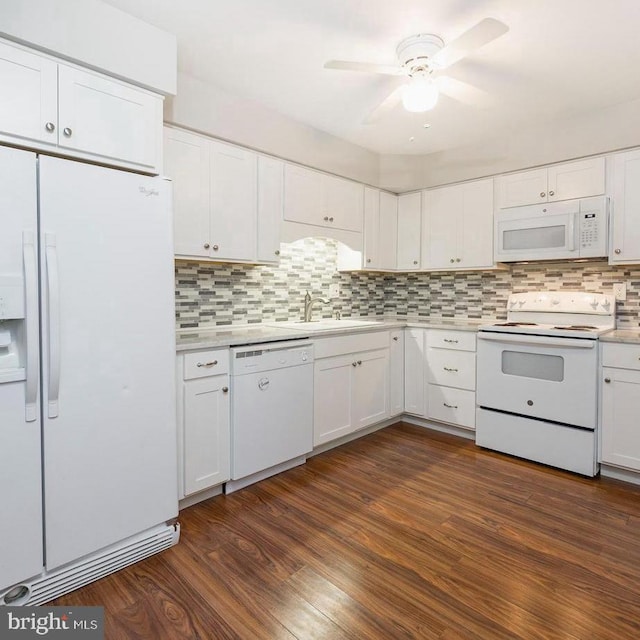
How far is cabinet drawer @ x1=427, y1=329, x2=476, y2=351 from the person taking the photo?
3268mm

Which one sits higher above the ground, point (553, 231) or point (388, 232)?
point (388, 232)

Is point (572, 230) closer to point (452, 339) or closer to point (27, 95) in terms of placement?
point (452, 339)

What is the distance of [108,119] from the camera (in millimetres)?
1808

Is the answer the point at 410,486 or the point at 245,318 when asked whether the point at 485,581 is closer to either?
the point at 410,486

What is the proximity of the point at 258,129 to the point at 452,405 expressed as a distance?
8.22 feet

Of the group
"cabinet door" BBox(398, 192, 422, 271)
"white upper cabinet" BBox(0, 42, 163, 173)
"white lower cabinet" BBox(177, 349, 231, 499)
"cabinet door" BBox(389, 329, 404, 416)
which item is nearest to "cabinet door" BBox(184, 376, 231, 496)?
"white lower cabinet" BBox(177, 349, 231, 499)

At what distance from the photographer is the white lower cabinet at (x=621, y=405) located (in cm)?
253

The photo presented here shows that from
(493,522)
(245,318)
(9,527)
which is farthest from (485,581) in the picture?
(245,318)

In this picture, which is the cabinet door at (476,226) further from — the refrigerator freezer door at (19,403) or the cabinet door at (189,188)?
the refrigerator freezer door at (19,403)

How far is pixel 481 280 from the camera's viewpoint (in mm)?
3783

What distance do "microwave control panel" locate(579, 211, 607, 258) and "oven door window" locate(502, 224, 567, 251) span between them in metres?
0.11

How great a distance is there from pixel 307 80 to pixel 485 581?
8.85 feet

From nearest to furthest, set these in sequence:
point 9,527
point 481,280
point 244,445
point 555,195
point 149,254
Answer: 1. point 9,527
2. point 149,254
3. point 244,445
4. point 555,195
5. point 481,280

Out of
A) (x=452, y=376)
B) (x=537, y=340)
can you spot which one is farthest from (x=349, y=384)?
(x=537, y=340)
